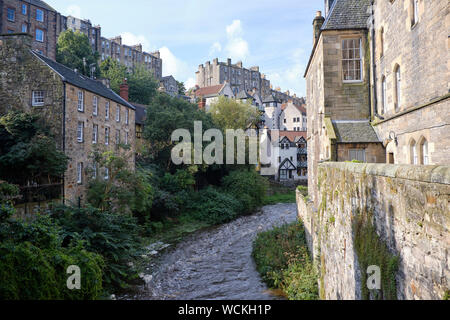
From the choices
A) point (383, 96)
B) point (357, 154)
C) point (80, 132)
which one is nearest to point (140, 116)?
point (80, 132)

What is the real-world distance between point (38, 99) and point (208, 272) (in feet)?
49.5

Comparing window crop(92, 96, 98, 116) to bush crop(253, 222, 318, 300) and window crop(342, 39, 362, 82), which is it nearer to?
bush crop(253, 222, 318, 300)

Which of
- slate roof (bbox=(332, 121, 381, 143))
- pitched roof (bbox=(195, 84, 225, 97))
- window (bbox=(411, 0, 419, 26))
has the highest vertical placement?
pitched roof (bbox=(195, 84, 225, 97))

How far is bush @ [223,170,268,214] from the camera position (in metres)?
35.4

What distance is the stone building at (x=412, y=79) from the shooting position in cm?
958

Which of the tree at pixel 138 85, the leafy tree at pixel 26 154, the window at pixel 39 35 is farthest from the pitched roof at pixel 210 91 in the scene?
the leafy tree at pixel 26 154

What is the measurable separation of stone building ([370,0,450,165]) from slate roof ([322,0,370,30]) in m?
0.89

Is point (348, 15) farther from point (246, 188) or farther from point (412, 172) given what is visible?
point (246, 188)

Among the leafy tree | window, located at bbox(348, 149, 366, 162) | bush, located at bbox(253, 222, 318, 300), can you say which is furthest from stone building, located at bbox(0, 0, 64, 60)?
window, located at bbox(348, 149, 366, 162)

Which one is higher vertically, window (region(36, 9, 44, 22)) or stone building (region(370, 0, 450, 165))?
window (region(36, 9, 44, 22))

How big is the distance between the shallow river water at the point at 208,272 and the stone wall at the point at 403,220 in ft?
24.5

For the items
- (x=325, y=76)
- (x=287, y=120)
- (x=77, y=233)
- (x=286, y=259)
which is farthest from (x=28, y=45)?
(x=287, y=120)

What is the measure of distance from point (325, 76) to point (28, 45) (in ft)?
60.5
